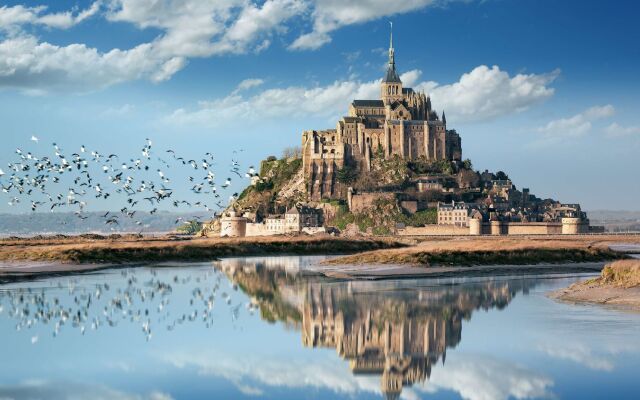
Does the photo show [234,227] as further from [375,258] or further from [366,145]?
[375,258]

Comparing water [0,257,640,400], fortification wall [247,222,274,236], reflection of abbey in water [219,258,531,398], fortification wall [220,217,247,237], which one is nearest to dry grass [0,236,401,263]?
reflection of abbey in water [219,258,531,398]

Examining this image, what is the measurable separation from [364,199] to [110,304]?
80.3 metres

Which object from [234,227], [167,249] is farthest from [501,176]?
[167,249]

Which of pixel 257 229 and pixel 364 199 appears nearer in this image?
pixel 257 229

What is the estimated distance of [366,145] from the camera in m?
116

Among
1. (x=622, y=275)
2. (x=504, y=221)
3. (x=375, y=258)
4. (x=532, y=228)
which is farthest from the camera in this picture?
(x=504, y=221)

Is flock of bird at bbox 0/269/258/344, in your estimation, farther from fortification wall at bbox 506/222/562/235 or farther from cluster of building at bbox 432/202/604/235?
fortification wall at bbox 506/222/562/235

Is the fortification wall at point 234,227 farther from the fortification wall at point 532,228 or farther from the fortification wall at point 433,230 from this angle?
the fortification wall at point 532,228

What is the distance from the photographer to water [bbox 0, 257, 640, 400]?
17.2 meters

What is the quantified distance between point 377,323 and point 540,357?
20.6 feet

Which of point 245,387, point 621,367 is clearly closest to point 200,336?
point 245,387

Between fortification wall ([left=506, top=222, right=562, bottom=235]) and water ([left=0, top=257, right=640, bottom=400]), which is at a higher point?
fortification wall ([left=506, top=222, right=562, bottom=235])

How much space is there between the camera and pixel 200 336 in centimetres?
2369

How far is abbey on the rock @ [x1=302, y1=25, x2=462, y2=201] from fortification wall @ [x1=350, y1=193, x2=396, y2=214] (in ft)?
12.0
